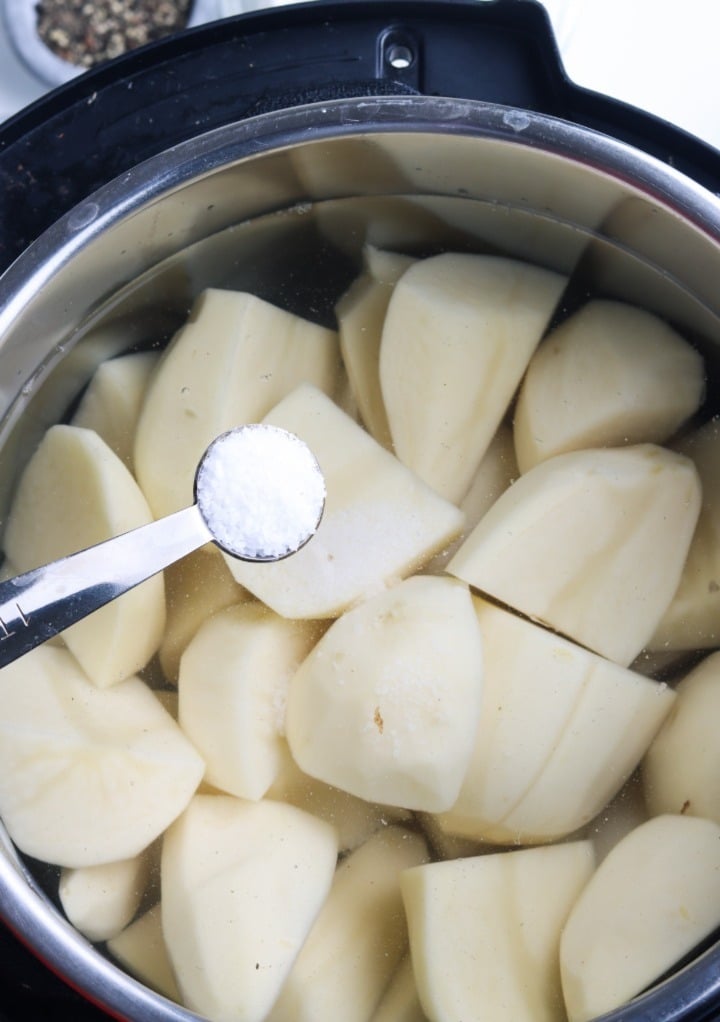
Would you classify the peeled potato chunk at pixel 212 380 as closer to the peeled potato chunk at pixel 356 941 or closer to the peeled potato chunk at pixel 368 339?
the peeled potato chunk at pixel 368 339

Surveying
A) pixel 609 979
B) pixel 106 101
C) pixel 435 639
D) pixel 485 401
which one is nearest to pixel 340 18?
pixel 106 101

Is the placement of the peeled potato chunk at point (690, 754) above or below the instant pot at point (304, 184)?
below

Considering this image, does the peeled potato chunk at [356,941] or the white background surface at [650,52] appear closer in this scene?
the peeled potato chunk at [356,941]

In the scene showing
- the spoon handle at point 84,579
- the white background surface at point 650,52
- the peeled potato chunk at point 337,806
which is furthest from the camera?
the white background surface at point 650,52

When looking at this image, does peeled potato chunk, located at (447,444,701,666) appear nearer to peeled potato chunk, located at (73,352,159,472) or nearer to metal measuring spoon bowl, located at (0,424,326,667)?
metal measuring spoon bowl, located at (0,424,326,667)

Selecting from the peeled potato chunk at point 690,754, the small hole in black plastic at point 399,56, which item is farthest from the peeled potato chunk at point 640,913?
the small hole in black plastic at point 399,56

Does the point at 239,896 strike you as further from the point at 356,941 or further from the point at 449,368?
the point at 449,368
